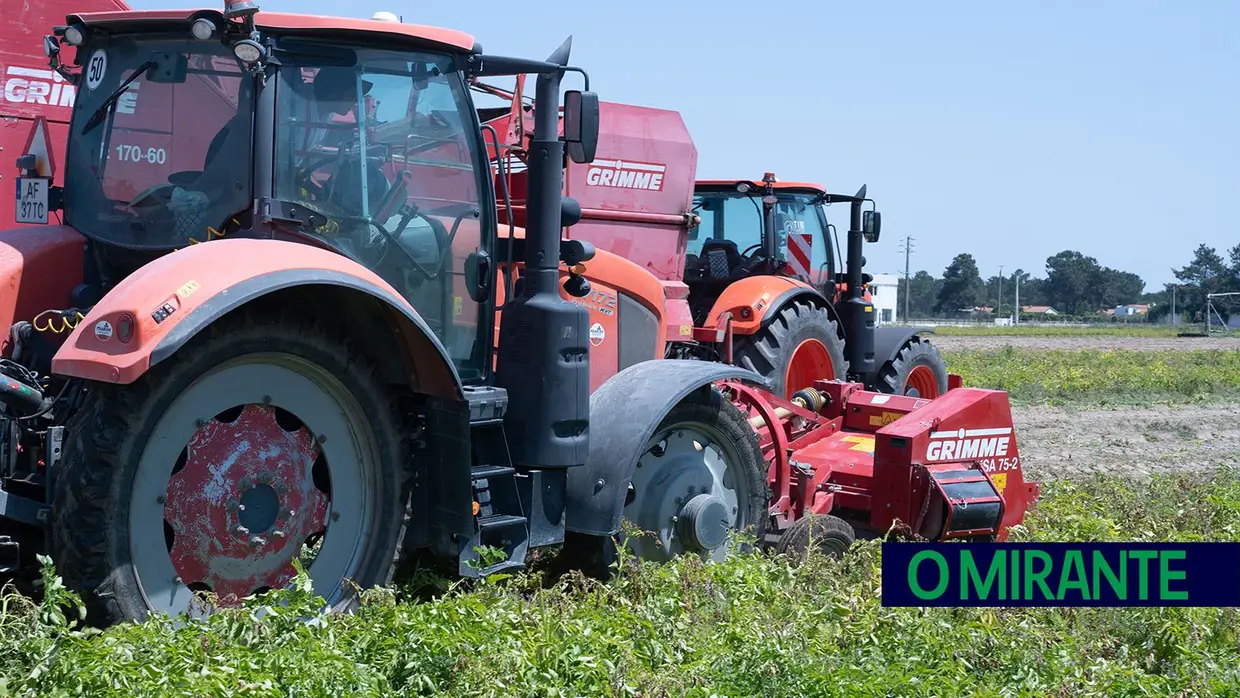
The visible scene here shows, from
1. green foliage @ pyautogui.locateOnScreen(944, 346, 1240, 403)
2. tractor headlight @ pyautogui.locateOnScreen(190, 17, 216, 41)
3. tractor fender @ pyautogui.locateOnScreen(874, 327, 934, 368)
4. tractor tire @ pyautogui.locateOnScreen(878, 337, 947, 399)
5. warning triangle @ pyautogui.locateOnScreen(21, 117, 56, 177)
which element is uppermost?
tractor headlight @ pyautogui.locateOnScreen(190, 17, 216, 41)

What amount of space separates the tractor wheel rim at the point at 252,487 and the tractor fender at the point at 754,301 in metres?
6.25

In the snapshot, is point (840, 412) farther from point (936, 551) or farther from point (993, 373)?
point (993, 373)

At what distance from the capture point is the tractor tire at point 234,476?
4066 mm

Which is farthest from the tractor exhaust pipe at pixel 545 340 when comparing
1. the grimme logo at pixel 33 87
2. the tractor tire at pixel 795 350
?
the tractor tire at pixel 795 350

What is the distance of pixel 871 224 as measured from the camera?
1226 centimetres

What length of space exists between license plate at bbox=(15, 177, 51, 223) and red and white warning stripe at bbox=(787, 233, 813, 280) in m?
7.73

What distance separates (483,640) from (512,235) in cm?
202

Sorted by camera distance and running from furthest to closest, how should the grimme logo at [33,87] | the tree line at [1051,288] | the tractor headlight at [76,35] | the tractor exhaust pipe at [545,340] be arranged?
1. the tree line at [1051,288]
2. the grimme logo at [33,87]
3. the tractor exhaust pipe at [545,340]
4. the tractor headlight at [76,35]

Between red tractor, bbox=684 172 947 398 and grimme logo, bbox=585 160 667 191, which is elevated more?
grimme logo, bbox=585 160 667 191

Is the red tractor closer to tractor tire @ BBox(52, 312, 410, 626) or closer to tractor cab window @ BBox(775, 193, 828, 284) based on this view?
tractor cab window @ BBox(775, 193, 828, 284)

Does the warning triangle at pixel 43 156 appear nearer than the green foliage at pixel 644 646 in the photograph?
No

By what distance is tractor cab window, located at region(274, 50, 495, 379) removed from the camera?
488cm

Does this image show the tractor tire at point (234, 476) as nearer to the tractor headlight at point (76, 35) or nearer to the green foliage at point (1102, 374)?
the tractor headlight at point (76, 35)

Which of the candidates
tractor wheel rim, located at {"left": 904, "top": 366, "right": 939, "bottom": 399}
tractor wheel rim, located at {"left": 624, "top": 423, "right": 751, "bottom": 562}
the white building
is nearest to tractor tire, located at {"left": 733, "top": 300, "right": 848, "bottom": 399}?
tractor wheel rim, located at {"left": 904, "top": 366, "right": 939, "bottom": 399}
